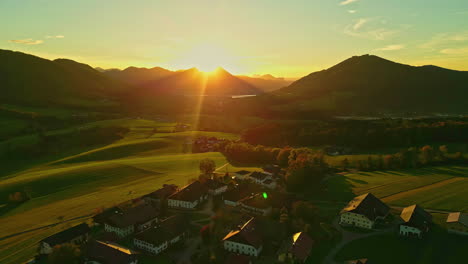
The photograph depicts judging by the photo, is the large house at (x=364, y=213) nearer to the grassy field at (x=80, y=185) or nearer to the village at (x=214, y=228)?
the village at (x=214, y=228)

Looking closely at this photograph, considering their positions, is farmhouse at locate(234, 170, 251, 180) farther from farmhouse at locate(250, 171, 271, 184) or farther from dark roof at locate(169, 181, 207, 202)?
dark roof at locate(169, 181, 207, 202)

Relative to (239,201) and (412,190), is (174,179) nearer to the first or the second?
(239,201)

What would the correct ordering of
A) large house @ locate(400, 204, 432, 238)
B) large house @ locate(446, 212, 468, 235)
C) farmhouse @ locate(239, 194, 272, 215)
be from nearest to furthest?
1. large house @ locate(446, 212, 468, 235)
2. large house @ locate(400, 204, 432, 238)
3. farmhouse @ locate(239, 194, 272, 215)

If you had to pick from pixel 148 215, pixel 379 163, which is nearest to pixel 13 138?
pixel 148 215

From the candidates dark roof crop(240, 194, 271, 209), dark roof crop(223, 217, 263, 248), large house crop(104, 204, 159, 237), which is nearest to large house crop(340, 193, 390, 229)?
dark roof crop(240, 194, 271, 209)

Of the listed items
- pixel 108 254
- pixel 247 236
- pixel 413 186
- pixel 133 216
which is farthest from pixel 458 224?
pixel 133 216

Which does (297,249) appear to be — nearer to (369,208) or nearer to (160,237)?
(369,208)
